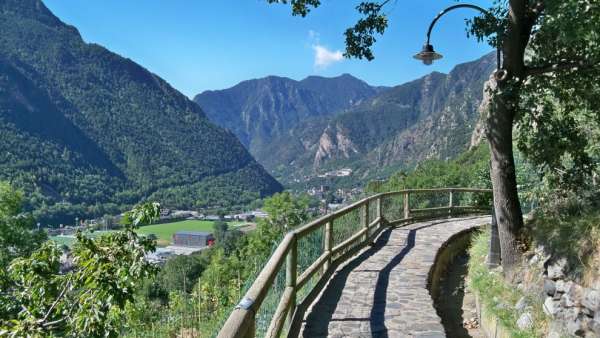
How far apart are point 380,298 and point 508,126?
3147mm

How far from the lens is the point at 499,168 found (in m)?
7.01

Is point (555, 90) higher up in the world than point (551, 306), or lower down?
higher up

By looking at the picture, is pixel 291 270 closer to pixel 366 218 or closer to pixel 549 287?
pixel 549 287

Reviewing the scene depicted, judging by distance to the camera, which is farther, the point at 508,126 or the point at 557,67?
the point at 508,126

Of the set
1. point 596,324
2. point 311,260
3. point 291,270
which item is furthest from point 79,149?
point 596,324

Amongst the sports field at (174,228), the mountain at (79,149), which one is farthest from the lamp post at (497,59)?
the mountain at (79,149)

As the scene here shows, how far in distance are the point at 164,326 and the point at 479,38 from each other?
7339 millimetres

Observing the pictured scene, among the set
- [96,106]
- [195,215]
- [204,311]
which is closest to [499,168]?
[204,311]

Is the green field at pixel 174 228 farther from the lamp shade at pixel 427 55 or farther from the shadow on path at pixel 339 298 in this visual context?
the lamp shade at pixel 427 55

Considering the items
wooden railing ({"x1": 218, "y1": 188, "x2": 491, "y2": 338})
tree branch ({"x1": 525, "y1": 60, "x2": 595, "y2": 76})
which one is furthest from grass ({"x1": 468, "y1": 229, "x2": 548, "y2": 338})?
tree branch ({"x1": 525, "y1": 60, "x2": 595, "y2": 76})

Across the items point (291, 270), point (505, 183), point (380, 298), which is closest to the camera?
point (291, 270)

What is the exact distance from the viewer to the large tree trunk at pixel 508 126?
660 cm

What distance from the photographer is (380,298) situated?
6.66 m

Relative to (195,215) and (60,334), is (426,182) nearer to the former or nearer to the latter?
(60,334)
